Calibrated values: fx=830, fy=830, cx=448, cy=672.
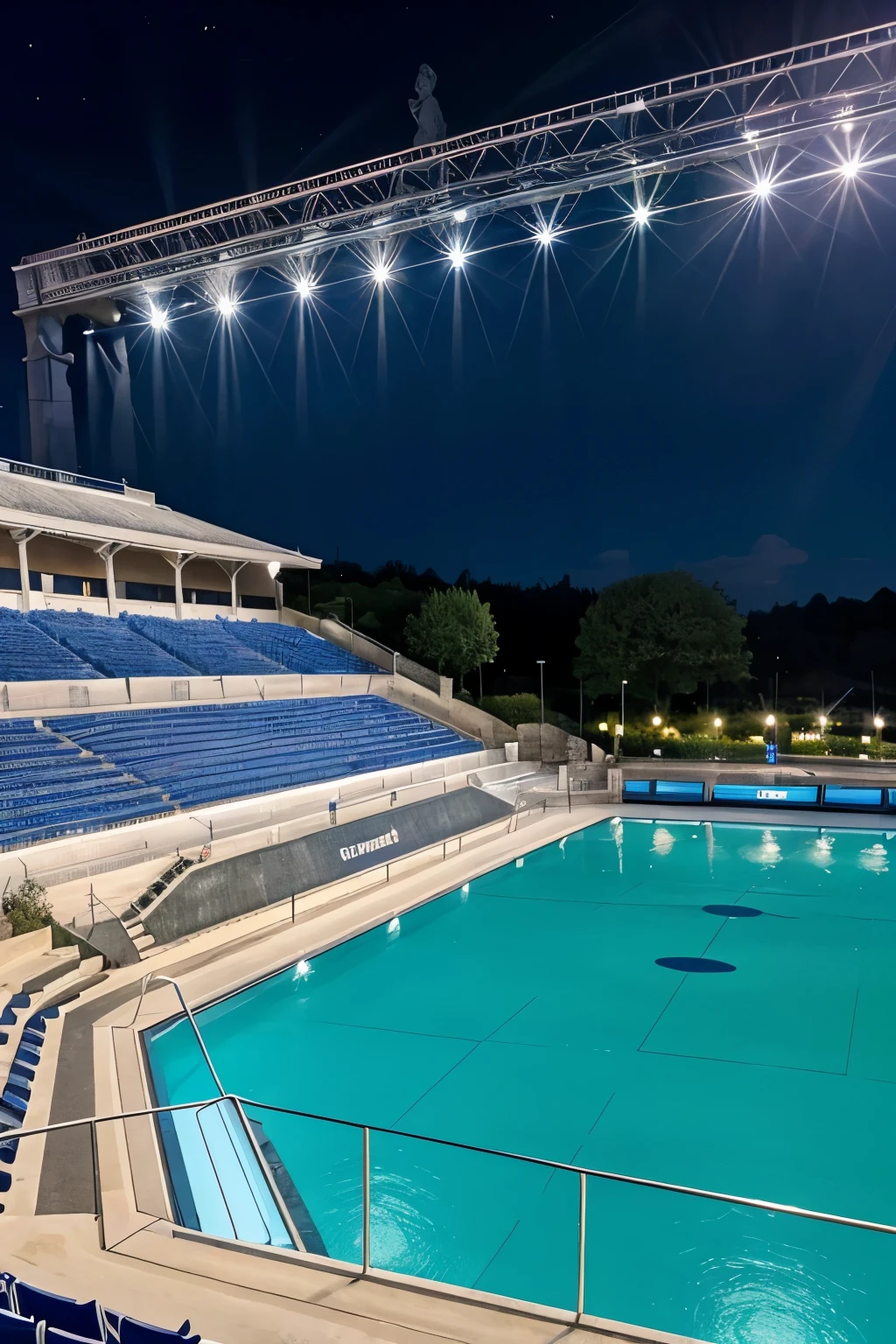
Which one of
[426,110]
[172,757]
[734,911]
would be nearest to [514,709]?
[172,757]

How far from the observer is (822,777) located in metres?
29.2

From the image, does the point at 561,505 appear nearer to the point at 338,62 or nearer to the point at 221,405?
the point at 221,405

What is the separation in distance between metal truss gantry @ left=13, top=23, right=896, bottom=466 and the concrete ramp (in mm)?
21556

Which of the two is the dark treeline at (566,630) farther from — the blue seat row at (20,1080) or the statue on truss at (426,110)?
the blue seat row at (20,1080)

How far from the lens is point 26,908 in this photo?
454 inches

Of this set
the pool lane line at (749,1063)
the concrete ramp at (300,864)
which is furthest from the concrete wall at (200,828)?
the pool lane line at (749,1063)

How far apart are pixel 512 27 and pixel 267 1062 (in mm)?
43485

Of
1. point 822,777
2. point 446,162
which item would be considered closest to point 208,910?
point 822,777

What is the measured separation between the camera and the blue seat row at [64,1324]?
3.46 meters

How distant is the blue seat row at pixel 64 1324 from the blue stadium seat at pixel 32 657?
56.9 ft

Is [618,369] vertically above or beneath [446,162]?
above

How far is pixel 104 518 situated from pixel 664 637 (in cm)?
2724

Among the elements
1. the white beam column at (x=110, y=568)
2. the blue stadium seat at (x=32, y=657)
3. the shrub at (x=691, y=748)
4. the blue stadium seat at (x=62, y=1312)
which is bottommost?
the shrub at (x=691, y=748)

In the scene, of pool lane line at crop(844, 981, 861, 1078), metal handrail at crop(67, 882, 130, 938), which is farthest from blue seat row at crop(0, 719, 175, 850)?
pool lane line at crop(844, 981, 861, 1078)
